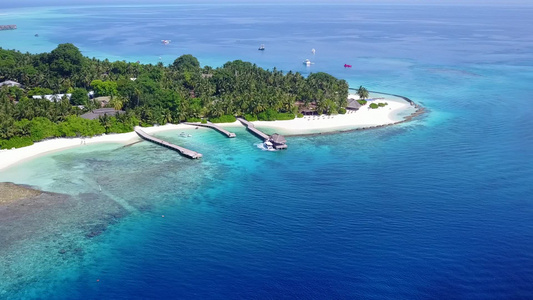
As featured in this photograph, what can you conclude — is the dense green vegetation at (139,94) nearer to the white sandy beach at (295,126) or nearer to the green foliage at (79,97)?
the green foliage at (79,97)

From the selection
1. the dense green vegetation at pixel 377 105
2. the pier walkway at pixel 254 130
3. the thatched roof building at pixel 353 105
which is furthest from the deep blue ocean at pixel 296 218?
the thatched roof building at pixel 353 105

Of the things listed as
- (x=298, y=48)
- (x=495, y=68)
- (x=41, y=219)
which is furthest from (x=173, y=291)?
(x=298, y=48)

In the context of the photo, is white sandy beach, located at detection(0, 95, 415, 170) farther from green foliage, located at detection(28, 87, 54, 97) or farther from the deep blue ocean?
green foliage, located at detection(28, 87, 54, 97)

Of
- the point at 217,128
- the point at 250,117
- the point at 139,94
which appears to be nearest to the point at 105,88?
the point at 139,94

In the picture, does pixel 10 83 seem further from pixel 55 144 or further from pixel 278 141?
pixel 278 141

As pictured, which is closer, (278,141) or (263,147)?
(278,141)

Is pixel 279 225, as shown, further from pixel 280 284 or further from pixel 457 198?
pixel 457 198
